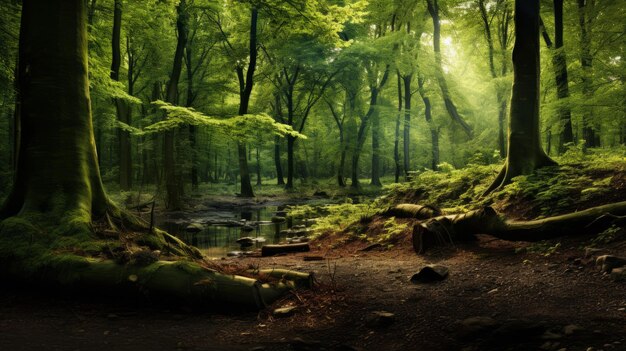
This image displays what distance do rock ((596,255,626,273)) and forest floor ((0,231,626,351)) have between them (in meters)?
0.10

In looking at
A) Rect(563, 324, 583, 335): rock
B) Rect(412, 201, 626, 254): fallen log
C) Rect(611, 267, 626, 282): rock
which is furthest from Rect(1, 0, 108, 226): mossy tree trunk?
Rect(611, 267, 626, 282): rock

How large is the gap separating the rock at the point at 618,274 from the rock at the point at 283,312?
131 inches

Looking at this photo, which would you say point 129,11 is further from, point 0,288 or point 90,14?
point 0,288

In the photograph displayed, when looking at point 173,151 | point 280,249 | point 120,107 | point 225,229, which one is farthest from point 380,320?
point 120,107

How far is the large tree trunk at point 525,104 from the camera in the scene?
7.98 m

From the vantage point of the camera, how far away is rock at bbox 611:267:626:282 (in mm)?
3830

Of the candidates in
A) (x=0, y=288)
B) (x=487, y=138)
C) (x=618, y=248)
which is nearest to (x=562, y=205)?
(x=618, y=248)

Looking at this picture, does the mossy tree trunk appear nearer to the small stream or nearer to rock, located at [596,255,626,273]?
the small stream

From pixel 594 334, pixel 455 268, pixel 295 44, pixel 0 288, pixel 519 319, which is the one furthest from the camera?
pixel 295 44

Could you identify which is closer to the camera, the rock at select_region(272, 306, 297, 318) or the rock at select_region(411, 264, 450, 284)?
the rock at select_region(272, 306, 297, 318)

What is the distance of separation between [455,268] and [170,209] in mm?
16370

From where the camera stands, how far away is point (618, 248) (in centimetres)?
463

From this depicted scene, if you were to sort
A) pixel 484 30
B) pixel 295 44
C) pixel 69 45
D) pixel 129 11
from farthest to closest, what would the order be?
pixel 295 44
pixel 484 30
pixel 129 11
pixel 69 45

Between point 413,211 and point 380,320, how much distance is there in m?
5.91
